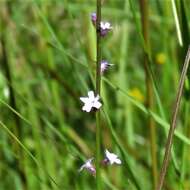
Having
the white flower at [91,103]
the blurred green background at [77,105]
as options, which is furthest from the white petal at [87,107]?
the blurred green background at [77,105]

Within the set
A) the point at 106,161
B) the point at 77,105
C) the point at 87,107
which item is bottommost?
the point at 77,105

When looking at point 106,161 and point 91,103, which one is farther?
point 106,161

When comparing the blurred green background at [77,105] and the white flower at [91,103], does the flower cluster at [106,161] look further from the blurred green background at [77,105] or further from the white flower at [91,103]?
the blurred green background at [77,105]

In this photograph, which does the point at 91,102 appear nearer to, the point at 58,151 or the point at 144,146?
the point at 58,151

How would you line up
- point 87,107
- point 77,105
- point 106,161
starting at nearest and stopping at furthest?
point 87,107 < point 106,161 < point 77,105

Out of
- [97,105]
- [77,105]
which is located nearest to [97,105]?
[97,105]

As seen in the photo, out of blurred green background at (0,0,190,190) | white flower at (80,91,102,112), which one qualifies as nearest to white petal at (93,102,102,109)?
white flower at (80,91,102,112)

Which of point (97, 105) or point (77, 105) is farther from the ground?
point (97, 105)

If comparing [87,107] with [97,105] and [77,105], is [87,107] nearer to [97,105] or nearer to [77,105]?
[97,105]
